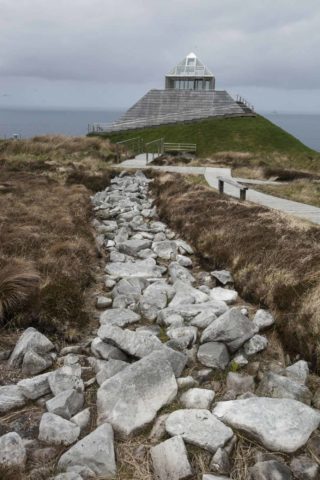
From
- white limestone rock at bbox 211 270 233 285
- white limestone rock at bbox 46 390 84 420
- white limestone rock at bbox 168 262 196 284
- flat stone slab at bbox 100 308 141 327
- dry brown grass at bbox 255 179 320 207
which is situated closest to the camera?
white limestone rock at bbox 46 390 84 420

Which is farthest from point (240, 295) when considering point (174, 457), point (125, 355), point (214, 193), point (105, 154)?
point (105, 154)

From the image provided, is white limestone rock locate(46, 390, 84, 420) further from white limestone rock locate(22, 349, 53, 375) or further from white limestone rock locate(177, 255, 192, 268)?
white limestone rock locate(177, 255, 192, 268)

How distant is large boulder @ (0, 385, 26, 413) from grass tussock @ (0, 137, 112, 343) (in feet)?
5.34

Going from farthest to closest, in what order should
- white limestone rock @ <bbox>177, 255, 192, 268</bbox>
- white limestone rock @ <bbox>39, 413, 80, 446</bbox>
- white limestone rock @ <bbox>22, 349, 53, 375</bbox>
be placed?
white limestone rock @ <bbox>177, 255, 192, 268</bbox>, white limestone rock @ <bbox>22, 349, 53, 375</bbox>, white limestone rock @ <bbox>39, 413, 80, 446</bbox>

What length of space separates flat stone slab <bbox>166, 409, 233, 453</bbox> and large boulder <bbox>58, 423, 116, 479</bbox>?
69 centimetres

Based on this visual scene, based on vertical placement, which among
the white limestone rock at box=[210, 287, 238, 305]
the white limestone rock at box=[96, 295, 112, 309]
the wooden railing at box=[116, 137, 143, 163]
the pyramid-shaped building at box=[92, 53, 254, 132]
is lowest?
the white limestone rock at box=[96, 295, 112, 309]

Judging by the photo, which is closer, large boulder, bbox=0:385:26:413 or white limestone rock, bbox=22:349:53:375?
large boulder, bbox=0:385:26:413

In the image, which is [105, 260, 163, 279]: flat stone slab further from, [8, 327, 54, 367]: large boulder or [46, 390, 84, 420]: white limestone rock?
[46, 390, 84, 420]: white limestone rock

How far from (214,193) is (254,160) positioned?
22.0m

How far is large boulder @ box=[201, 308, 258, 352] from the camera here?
6.65m

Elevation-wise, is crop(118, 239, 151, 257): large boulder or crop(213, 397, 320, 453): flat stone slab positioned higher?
crop(213, 397, 320, 453): flat stone slab

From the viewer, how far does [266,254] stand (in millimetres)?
9516

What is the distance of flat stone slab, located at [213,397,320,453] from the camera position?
4586 millimetres

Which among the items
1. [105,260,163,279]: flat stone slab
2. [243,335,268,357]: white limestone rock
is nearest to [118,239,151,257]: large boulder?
[105,260,163,279]: flat stone slab
